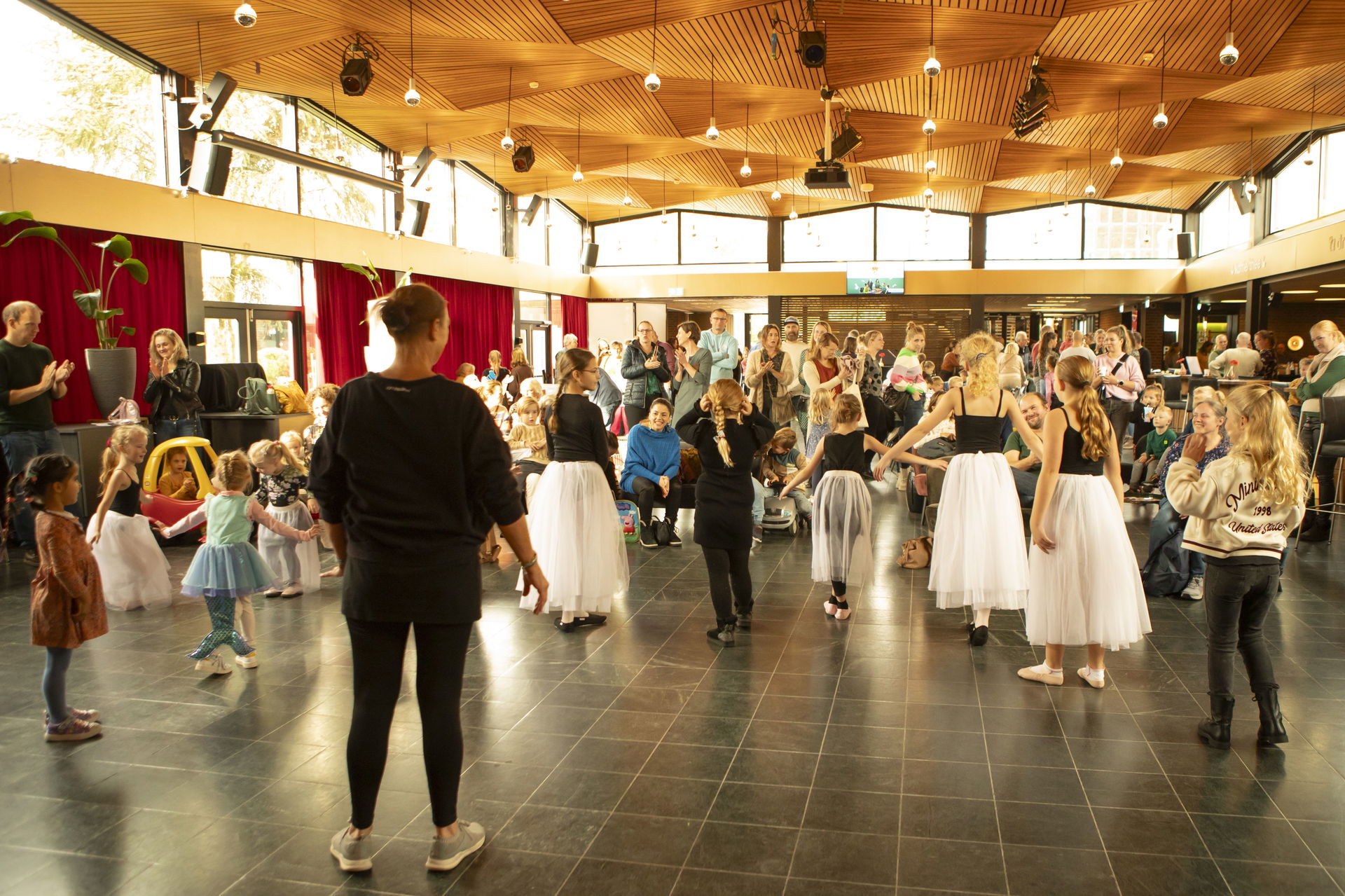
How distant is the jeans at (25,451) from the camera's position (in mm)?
6781

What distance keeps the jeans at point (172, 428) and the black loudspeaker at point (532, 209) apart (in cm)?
1166

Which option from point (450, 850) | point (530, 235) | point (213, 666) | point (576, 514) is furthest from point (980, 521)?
point (530, 235)

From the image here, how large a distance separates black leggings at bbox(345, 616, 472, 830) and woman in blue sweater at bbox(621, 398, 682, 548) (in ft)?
14.1

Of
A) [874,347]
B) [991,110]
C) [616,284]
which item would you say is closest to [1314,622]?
[874,347]

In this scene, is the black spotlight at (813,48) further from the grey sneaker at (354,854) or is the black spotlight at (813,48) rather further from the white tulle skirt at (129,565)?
the grey sneaker at (354,854)

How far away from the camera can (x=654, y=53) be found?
9.87 meters

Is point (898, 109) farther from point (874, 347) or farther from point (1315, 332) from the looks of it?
point (1315, 332)

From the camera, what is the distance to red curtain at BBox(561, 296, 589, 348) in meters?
21.8

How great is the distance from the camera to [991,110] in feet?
39.4

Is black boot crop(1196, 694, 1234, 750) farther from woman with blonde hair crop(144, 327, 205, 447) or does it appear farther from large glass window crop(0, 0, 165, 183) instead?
large glass window crop(0, 0, 165, 183)

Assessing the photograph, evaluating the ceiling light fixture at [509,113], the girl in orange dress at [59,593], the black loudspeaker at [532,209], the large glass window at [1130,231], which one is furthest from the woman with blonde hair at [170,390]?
the large glass window at [1130,231]

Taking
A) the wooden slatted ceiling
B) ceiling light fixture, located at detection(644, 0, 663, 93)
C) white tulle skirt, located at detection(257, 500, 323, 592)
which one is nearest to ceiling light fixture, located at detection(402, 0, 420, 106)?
the wooden slatted ceiling

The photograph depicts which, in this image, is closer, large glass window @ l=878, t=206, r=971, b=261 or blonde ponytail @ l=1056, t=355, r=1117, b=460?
blonde ponytail @ l=1056, t=355, r=1117, b=460

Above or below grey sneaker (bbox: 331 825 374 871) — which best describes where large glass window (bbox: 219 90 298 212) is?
above
